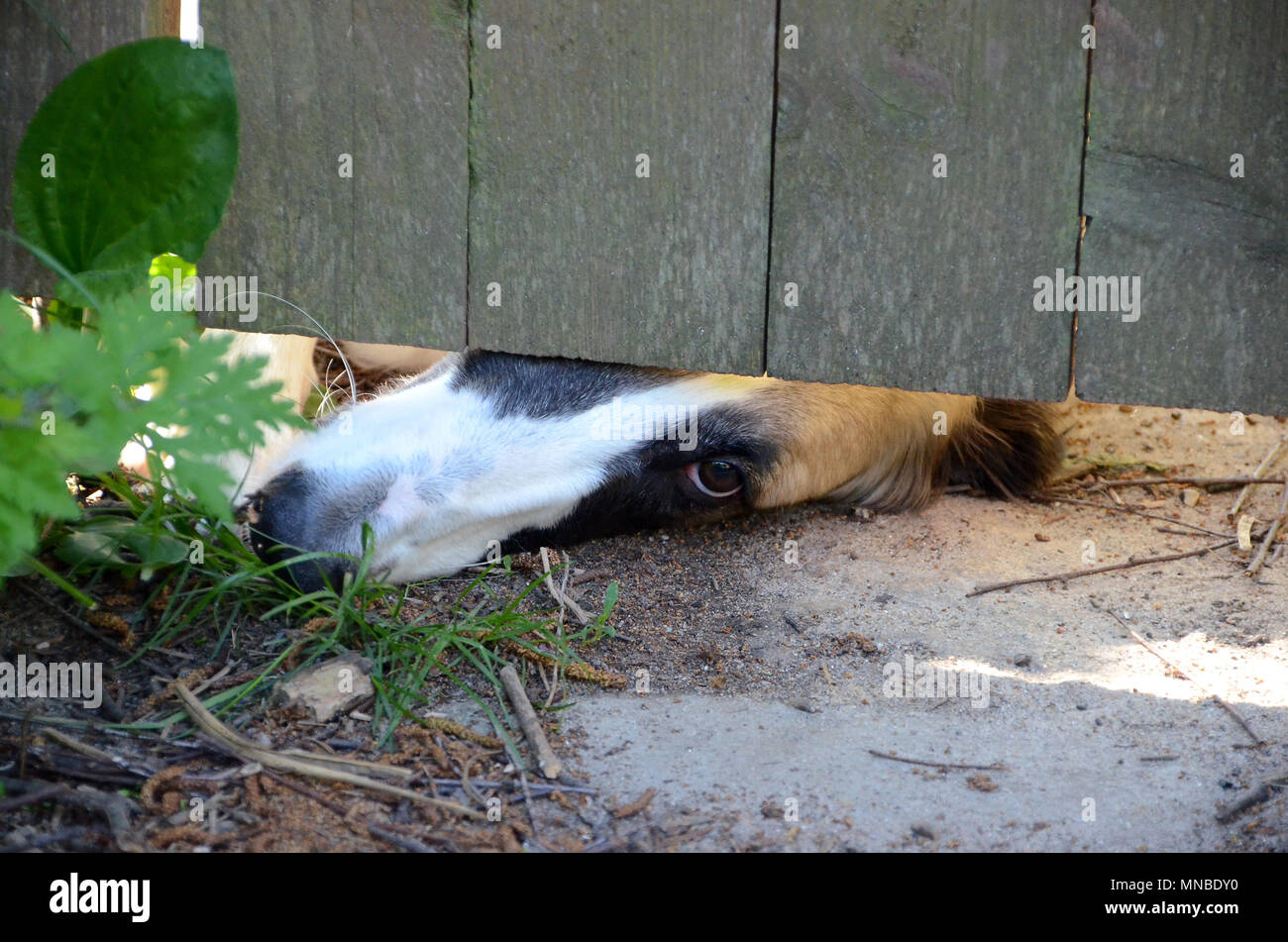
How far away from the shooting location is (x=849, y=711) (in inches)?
89.4

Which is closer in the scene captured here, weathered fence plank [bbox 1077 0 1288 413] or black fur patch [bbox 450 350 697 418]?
weathered fence plank [bbox 1077 0 1288 413]

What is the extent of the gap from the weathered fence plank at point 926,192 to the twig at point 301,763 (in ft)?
4.81

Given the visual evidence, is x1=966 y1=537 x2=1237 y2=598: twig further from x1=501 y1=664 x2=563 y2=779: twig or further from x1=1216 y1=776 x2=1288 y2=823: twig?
x1=501 y1=664 x2=563 y2=779: twig

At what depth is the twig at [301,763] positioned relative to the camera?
185 centimetres

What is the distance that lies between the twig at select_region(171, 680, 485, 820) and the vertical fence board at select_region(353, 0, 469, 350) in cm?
119

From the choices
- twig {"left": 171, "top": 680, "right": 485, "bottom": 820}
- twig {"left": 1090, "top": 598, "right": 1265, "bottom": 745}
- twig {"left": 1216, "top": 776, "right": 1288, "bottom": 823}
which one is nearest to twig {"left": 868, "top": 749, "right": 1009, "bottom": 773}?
twig {"left": 1216, "top": 776, "right": 1288, "bottom": 823}

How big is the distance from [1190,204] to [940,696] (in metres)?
1.34

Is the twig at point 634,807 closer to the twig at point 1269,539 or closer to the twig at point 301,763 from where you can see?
the twig at point 301,763

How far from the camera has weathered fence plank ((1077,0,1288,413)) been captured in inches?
104

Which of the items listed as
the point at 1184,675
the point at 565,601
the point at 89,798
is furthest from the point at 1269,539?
the point at 89,798

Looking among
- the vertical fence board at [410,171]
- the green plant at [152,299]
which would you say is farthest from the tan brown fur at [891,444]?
the green plant at [152,299]

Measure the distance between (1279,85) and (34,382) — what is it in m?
2.62

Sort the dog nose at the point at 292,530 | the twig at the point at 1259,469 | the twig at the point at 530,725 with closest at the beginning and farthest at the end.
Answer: the twig at the point at 530,725, the dog nose at the point at 292,530, the twig at the point at 1259,469
